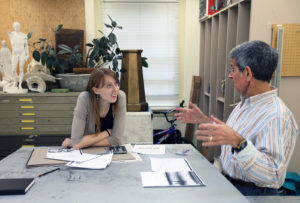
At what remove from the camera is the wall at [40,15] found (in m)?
4.03

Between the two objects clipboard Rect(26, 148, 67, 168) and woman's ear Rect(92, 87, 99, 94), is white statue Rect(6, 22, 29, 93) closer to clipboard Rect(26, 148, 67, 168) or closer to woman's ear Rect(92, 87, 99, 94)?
woman's ear Rect(92, 87, 99, 94)

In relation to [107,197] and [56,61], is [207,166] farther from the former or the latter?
[56,61]

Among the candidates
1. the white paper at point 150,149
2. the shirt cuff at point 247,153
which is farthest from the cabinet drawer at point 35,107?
the shirt cuff at point 247,153

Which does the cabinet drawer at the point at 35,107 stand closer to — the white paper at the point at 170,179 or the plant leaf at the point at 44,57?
the plant leaf at the point at 44,57

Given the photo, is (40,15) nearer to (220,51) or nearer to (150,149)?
(220,51)

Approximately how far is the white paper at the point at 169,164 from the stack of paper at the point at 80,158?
27 centimetres

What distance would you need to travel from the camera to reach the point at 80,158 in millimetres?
1595

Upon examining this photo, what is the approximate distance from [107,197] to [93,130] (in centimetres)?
95

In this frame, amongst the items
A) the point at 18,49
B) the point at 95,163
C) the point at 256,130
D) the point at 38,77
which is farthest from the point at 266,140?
the point at 18,49

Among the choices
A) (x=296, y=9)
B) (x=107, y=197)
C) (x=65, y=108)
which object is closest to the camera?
(x=107, y=197)

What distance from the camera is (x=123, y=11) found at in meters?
4.28

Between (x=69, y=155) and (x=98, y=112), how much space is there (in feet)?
1.54

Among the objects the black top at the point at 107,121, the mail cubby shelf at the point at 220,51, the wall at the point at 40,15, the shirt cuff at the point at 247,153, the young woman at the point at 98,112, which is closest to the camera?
the shirt cuff at the point at 247,153

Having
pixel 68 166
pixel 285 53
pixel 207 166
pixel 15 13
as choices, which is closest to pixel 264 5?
pixel 285 53
